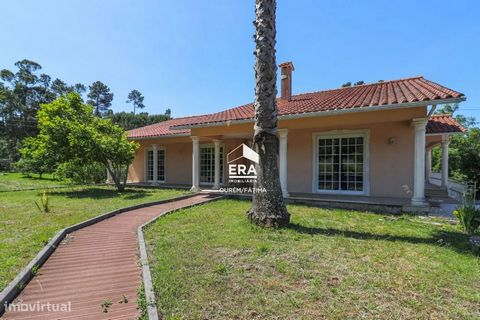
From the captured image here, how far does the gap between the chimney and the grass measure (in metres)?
9.27

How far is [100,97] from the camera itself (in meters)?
77.5

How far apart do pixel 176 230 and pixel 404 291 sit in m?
5.29

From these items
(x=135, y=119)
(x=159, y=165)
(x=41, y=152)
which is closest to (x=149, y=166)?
(x=159, y=165)

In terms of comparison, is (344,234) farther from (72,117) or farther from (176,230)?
(72,117)

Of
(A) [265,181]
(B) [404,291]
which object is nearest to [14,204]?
(A) [265,181]

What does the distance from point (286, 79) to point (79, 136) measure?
11.6 meters

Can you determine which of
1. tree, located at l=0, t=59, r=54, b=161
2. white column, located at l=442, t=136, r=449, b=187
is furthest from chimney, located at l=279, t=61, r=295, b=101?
tree, located at l=0, t=59, r=54, b=161

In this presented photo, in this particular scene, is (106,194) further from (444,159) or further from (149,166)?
(444,159)

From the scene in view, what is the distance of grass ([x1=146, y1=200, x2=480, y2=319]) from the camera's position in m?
3.39

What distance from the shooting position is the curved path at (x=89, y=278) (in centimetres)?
340

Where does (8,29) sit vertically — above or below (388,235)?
above

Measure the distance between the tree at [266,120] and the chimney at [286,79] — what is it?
733cm

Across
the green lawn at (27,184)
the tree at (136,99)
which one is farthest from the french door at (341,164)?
the tree at (136,99)

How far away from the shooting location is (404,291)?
3.81 m
